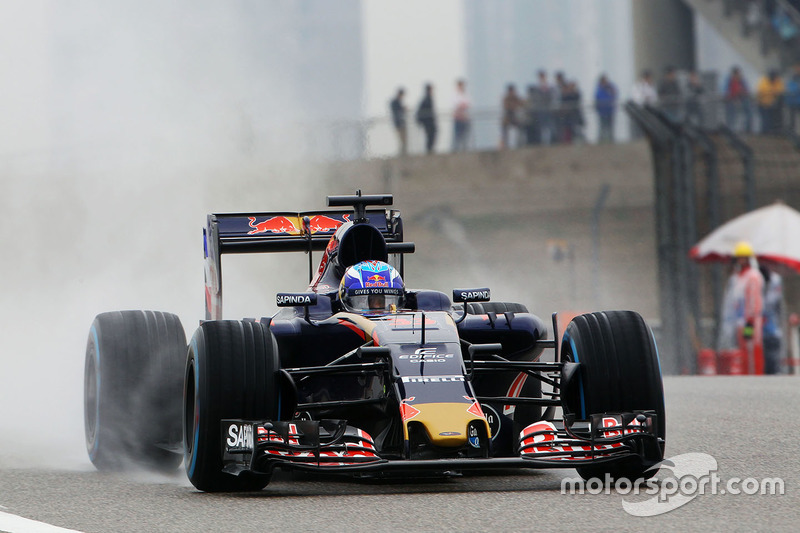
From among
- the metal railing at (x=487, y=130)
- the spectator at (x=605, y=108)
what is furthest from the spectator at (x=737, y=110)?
the spectator at (x=605, y=108)

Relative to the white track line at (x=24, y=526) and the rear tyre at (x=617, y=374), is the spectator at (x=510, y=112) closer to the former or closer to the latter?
the rear tyre at (x=617, y=374)

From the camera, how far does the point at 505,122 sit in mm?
31141

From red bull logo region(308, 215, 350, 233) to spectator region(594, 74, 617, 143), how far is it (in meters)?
19.8

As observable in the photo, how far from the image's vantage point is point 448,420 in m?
7.21

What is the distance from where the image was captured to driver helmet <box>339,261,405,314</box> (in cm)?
879

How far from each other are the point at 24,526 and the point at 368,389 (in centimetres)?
223

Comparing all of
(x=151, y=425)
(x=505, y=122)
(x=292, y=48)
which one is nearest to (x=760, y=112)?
(x=505, y=122)

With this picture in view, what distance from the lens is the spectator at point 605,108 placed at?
3011cm

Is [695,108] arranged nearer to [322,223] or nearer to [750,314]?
[750,314]

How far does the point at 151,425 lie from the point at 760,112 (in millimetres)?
20483

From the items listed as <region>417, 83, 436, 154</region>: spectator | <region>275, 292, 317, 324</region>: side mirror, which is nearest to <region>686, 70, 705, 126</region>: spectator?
<region>417, 83, 436, 154</region>: spectator

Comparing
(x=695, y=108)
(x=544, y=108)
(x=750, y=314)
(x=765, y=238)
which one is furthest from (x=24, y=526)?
(x=544, y=108)

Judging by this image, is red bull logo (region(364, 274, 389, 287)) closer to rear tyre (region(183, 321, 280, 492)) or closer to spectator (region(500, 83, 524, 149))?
rear tyre (region(183, 321, 280, 492))
